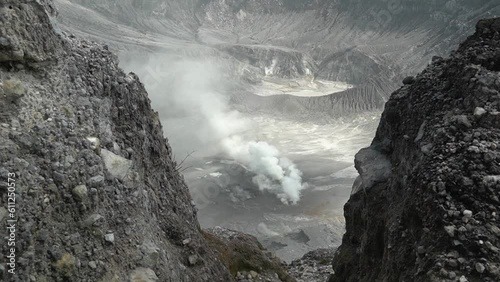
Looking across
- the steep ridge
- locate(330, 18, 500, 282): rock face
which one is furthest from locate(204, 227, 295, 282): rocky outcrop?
the steep ridge

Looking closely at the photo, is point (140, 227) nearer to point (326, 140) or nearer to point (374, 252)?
point (374, 252)

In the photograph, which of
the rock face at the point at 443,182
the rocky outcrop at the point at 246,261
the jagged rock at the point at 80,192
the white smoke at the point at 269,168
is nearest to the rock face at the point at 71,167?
the jagged rock at the point at 80,192

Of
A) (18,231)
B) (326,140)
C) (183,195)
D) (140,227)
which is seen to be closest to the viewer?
(18,231)

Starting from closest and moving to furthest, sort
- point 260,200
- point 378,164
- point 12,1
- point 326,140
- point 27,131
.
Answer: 1. point 27,131
2. point 12,1
3. point 378,164
4. point 260,200
5. point 326,140

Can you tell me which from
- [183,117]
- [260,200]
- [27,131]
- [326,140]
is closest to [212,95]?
[183,117]

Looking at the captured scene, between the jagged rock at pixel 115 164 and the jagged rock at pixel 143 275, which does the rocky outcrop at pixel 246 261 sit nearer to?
the jagged rock at pixel 143 275

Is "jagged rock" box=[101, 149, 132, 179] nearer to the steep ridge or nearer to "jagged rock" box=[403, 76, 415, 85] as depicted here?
"jagged rock" box=[403, 76, 415, 85]

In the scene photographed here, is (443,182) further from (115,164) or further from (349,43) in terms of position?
(349,43)
